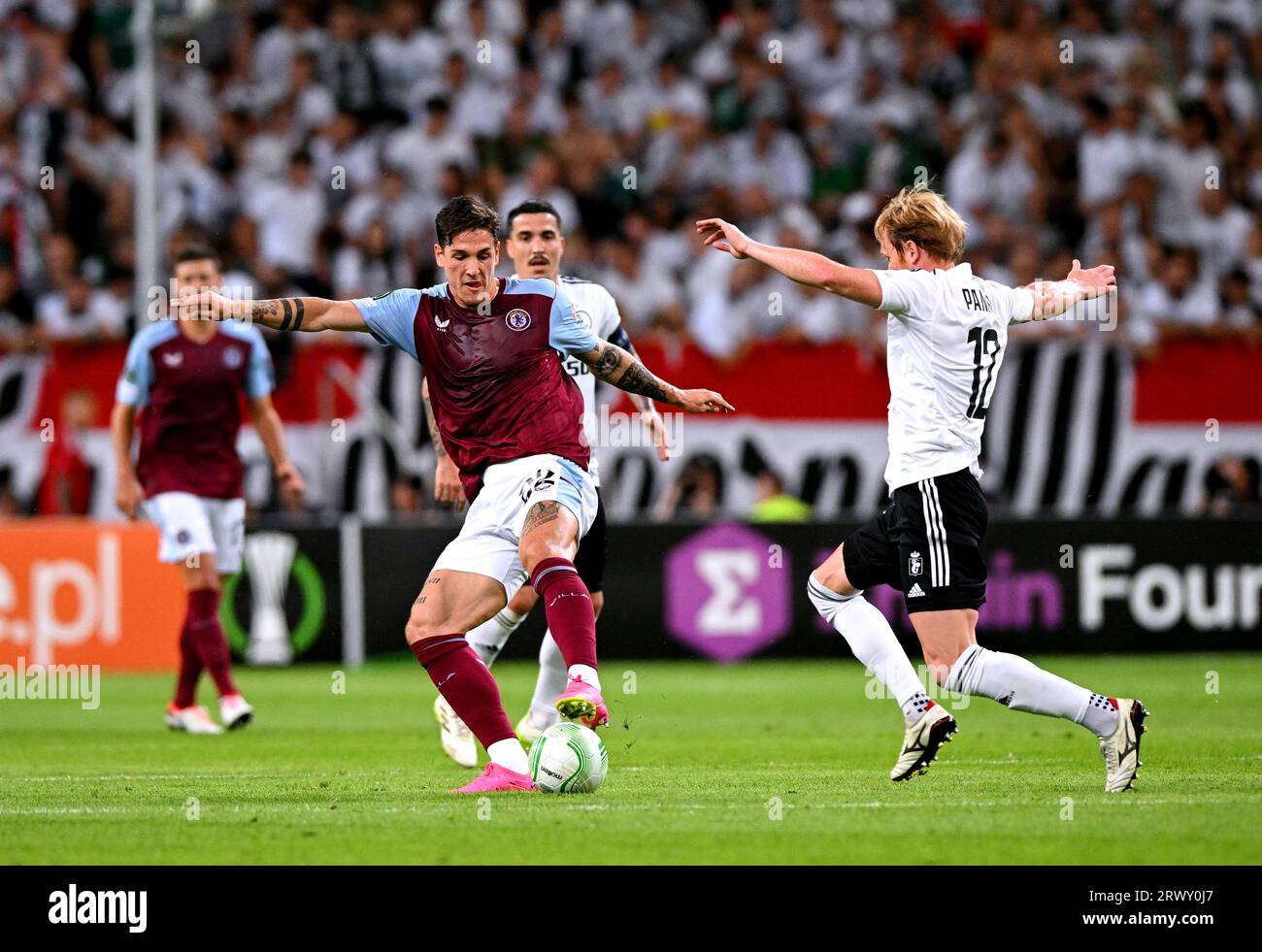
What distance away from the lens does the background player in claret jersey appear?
11.2 meters

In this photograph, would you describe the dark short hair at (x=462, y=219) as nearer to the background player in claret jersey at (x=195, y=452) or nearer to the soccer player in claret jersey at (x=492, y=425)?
the soccer player in claret jersey at (x=492, y=425)

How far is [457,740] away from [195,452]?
318cm

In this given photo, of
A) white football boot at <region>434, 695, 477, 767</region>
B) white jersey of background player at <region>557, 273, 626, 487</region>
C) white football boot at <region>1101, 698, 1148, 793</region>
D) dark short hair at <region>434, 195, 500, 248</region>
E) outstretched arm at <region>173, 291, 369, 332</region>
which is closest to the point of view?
white football boot at <region>1101, 698, 1148, 793</region>

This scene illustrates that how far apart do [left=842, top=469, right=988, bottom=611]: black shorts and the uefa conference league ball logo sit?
885cm

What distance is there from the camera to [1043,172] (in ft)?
63.6

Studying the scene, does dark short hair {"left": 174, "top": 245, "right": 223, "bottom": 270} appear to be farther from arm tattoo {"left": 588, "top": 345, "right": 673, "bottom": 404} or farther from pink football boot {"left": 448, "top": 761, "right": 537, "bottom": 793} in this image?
pink football boot {"left": 448, "top": 761, "right": 537, "bottom": 793}

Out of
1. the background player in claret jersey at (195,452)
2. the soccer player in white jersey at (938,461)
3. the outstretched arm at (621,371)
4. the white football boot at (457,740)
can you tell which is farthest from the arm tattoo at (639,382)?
the background player in claret jersey at (195,452)

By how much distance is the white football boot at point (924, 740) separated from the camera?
301 inches

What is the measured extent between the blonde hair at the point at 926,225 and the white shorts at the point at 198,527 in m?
5.01

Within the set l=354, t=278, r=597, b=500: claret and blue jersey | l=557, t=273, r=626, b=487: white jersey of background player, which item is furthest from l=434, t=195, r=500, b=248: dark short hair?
l=557, t=273, r=626, b=487: white jersey of background player

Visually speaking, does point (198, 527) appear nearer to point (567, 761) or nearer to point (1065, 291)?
point (567, 761)

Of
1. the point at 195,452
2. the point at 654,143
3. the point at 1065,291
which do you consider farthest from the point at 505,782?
the point at 654,143

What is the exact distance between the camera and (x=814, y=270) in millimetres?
7121
